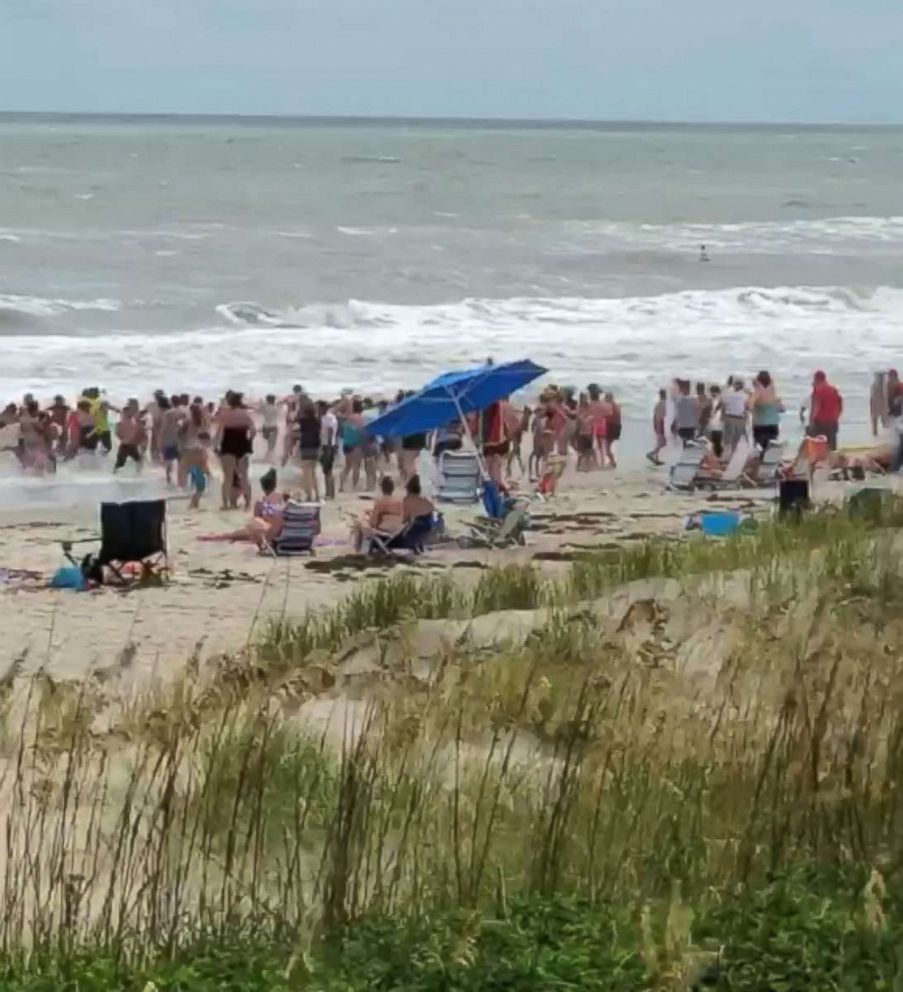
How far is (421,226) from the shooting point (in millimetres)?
54906

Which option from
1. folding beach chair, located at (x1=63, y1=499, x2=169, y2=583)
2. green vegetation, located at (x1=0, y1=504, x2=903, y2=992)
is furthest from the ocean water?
green vegetation, located at (x1=0, y1=504, x2=903, y2=992)

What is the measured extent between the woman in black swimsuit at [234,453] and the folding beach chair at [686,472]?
450cm

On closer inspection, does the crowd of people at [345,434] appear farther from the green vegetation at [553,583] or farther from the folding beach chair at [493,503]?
the green vegetation at [553,583]

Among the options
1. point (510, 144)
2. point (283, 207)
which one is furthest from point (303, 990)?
point (510, 144)

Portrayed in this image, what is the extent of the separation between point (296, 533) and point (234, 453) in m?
2.65

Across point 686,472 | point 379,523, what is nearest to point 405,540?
point 379,523

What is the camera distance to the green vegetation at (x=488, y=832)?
9.82 ft

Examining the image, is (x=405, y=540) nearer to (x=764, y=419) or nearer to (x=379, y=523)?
(x=379, y=523)

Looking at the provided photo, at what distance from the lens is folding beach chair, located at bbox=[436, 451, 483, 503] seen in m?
15.0

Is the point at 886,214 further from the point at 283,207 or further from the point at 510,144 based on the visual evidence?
the point at 510,144

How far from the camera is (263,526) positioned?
535 inches

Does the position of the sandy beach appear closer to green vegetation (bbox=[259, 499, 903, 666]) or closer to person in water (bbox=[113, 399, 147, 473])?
green vegetation (bbox=[259, 499, 903, 666])

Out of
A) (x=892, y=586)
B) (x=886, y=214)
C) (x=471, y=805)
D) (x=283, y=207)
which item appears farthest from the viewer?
(x=886, y=214)

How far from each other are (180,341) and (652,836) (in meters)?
25.6
